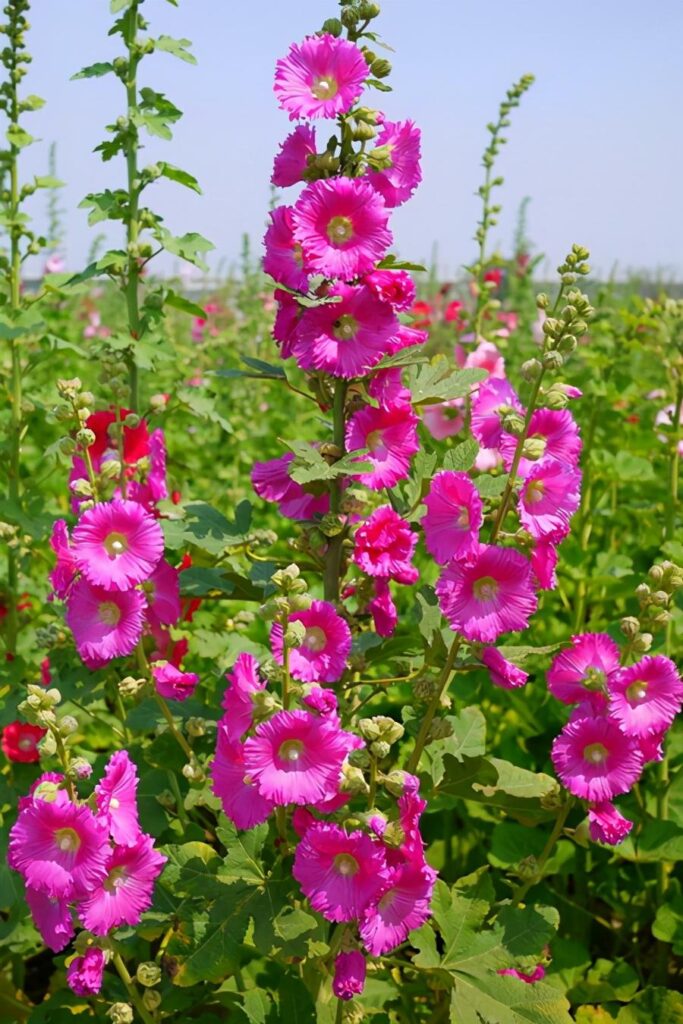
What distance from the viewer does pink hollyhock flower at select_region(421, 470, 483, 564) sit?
1.63 meters

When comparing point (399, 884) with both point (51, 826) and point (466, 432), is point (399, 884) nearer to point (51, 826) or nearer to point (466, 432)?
point (51, 826)

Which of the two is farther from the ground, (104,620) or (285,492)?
(285,492)

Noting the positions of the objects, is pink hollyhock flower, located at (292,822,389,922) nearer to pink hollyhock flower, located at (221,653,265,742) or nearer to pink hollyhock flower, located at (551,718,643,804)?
pink hollyhock flower, located at (221,653,265,742)

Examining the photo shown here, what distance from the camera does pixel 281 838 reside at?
1.84 metres

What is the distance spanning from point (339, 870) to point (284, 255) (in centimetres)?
107

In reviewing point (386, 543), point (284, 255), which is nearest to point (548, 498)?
point (386, 543)

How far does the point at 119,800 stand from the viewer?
1.66 meters

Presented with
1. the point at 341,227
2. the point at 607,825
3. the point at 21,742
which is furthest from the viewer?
the point at 21,742

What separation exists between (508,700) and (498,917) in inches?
49.1

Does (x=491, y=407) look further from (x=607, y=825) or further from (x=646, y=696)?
(x=607, y=825)

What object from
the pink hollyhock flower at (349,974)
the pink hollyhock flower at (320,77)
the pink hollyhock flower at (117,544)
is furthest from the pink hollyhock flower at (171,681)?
the pink hollyhock flower at (320,77)

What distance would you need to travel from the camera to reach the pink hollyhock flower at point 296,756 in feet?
4.93

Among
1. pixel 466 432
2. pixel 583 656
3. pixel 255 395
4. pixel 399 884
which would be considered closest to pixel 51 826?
pixel 399 884

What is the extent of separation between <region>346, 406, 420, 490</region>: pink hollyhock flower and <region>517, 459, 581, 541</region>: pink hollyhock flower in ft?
0.92
